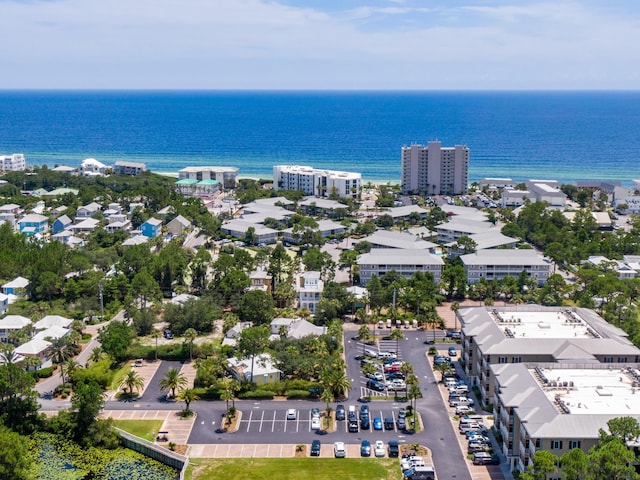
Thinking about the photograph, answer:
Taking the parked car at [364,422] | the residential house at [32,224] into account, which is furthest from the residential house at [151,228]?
the parked car at [364,422]

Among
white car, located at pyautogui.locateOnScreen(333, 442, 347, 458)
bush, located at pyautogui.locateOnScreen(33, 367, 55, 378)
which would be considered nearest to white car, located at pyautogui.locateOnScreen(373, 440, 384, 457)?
white car, located at pyautogui.locateOnScreen(333, 442, 347, 458)

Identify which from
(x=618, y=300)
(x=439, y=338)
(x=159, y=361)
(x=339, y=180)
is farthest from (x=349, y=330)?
(x=339, y=180)

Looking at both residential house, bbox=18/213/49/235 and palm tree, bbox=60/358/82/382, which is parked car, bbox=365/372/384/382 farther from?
residential house, bbox=18/213/49/235

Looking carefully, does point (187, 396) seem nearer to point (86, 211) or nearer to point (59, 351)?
point (59, 351)

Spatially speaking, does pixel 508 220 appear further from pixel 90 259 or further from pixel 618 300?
pixel 90 259

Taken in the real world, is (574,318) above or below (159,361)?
above
